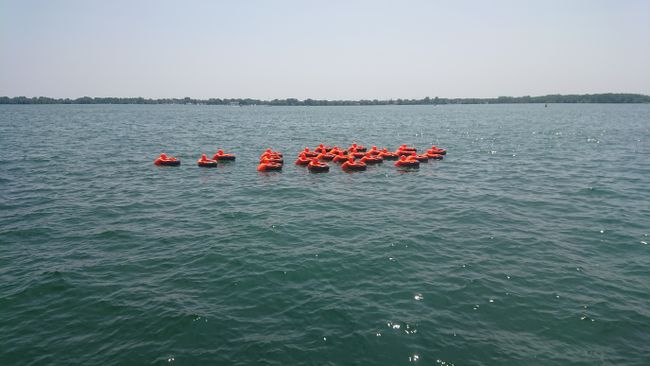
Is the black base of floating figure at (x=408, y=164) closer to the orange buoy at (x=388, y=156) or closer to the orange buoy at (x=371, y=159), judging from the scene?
the orange buoy at (x=371, y=159)

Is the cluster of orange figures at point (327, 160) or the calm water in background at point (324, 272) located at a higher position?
the cluster of orange figures at point (327, 160)

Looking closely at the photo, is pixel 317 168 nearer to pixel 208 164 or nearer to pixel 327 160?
pixel 327 160

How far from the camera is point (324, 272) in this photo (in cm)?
1431

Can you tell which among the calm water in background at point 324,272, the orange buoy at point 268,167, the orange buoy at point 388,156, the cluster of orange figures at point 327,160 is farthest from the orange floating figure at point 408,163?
the orange buoy at point 268,167

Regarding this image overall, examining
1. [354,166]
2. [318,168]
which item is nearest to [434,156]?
[354,166]

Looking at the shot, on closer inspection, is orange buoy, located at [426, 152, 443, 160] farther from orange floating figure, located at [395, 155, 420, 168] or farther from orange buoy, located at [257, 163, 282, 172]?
orange buoy, located at [257, 163, 282, 172]

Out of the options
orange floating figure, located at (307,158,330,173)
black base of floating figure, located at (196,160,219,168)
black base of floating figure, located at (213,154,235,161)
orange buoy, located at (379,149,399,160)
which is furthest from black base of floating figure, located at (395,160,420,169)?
black base of floating figure, located at (196,160,219,168)

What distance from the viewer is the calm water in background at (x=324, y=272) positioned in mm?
10109

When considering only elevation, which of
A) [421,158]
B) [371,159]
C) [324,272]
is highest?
[371,159]

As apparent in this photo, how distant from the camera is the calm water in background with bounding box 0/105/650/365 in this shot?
33.2 ft

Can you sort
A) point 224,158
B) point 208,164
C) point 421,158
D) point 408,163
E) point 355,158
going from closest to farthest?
point 408,163 → point 208,164 → point 421,158 → point 224,158 → point 355,158

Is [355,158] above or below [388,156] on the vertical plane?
below

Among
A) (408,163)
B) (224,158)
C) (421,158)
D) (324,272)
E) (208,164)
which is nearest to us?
(324,272)

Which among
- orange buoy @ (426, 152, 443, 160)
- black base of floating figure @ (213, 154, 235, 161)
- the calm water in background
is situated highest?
black base of floating figure @ (213, 154, 235, 161)
